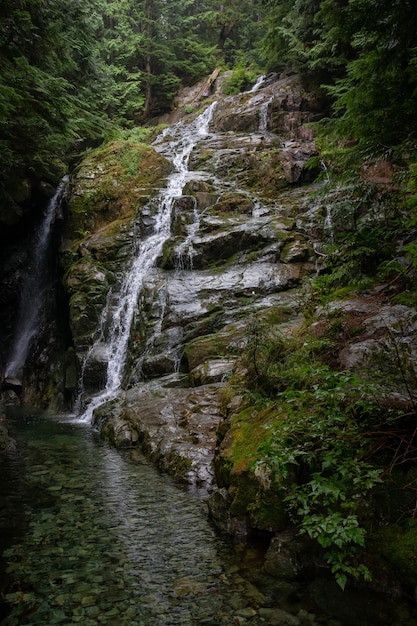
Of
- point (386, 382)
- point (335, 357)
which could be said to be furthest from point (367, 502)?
point (335, 357)

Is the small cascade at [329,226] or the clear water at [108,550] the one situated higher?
the small cascade at [329,226]

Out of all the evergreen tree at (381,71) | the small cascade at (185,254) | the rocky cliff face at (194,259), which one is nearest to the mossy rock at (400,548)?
the rocky cliff face at (194,259)

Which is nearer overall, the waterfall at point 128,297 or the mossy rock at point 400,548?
the mossy rock at point 400,548

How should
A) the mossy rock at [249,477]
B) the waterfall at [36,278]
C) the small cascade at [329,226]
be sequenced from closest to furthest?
the mossy rock at [249,477], the small cascade at [329,226], the waterfall at [36,278]

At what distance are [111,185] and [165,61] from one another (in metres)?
18.2

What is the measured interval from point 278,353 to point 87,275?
37.6 ft

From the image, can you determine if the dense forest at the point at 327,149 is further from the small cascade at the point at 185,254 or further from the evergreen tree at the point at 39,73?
the small cascade at the point at 185,254

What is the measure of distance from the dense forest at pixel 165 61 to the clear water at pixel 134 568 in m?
4.56

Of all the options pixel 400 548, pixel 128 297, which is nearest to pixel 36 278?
pixel 128 297

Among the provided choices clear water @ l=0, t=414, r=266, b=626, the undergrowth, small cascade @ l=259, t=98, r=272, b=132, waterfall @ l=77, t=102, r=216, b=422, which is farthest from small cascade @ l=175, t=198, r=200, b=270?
the undergrowth

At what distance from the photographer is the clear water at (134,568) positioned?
11.0 feet

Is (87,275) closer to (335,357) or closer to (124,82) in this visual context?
(335,357)

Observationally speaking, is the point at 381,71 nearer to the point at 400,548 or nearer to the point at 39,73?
the point at 400,548

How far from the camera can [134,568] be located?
163 inches
